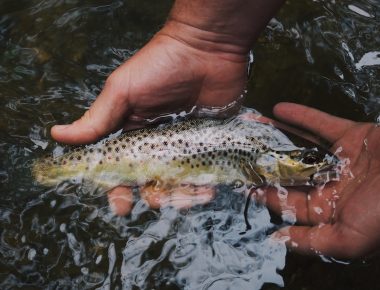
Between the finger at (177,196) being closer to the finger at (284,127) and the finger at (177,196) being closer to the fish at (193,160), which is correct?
the fish at (193,160)

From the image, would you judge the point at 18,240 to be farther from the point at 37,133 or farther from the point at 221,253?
the point at 221,253

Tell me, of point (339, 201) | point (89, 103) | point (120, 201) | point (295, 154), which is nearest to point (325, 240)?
point (339, 201)

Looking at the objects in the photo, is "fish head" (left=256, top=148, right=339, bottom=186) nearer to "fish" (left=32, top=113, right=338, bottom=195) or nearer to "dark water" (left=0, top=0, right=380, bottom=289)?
"fish" (left=32, top=113, right=338, bottom=195)

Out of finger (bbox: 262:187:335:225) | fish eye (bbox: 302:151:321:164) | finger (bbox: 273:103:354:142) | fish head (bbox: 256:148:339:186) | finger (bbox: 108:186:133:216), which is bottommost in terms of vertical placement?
finger (bbox: 108:186:133:216)

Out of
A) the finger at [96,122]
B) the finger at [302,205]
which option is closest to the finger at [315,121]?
the finger at [302,205]

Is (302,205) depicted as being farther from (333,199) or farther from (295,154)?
(295,154)

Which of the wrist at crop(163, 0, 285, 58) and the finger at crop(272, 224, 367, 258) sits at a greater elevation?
the wrist at crop(163, 0, 285, 58)

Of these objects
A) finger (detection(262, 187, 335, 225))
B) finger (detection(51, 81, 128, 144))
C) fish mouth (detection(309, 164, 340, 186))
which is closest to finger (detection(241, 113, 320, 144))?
fish mouth (detection(309, 164, 340, 186))
